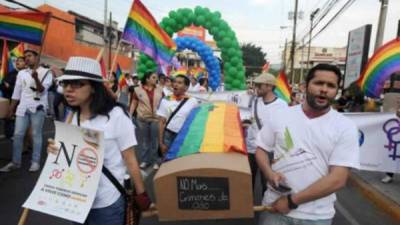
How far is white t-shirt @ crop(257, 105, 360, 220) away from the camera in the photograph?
2.62 metres

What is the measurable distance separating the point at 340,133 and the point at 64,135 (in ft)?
5.28

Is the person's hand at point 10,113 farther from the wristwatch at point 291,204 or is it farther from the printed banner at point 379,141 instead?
the wristwatch at point 291,204

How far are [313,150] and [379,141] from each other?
4.62 m

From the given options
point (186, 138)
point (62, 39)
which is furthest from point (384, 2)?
point (62, 39)

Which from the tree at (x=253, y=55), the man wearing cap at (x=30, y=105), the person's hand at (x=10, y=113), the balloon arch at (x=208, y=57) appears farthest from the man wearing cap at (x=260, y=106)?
the tree at (x=253, y=55)

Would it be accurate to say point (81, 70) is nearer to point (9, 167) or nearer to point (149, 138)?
point (9, 167)

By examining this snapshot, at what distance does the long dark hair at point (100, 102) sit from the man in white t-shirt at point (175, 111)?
10.2 ft

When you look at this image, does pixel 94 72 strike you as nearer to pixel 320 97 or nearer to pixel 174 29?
pixel 320 97

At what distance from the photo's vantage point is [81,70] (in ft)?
8.98

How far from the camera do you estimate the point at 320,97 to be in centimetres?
269

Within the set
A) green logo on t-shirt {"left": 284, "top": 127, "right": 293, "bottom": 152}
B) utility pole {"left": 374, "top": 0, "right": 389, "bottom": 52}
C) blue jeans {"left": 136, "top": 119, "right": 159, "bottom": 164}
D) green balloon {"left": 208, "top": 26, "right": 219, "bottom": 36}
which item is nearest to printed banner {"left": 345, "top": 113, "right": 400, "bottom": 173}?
blue jeans {"left": 136, "top": 119, "right": 159, "bottom": 164}

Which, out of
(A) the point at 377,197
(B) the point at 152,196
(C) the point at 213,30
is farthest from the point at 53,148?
(C) the point at 213,30

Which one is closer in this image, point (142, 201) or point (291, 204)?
point (291, 204)

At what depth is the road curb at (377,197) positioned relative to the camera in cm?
588
